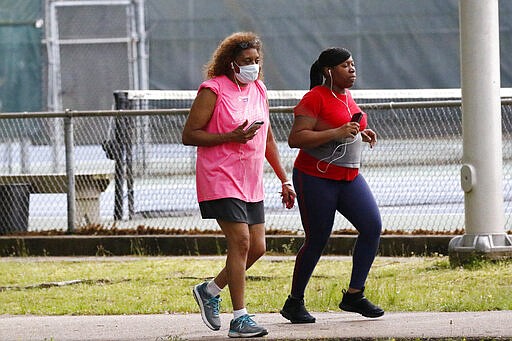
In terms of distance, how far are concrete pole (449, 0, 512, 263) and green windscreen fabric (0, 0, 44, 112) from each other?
34.3ft

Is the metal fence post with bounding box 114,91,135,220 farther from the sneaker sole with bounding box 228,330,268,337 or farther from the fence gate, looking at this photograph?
the sneaker sole with bounding box 228,330,268,337

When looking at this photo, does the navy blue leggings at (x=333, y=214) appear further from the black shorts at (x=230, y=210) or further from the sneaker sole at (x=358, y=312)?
the black shorts at (x=230, y=210)

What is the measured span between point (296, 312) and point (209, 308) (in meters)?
0.58

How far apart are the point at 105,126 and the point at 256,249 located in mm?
8555

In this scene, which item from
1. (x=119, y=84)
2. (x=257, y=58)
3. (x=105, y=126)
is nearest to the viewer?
(x=257, y=58)

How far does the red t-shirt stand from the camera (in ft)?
24.3

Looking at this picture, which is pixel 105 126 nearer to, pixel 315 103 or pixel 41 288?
pixel 41 288

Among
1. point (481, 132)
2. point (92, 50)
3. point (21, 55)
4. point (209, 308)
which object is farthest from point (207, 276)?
point (21, 55)

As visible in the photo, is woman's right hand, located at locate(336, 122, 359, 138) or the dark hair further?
the dark hair

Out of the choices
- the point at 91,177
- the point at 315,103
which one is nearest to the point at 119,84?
the point at 91,177

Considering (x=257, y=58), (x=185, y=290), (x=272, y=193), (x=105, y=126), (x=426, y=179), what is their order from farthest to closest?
(x=105, y=126), (x=272, y=193), (x=426, y=179), (x=185, y=290), (x=257, y=58)

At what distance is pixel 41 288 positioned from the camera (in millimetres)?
10000

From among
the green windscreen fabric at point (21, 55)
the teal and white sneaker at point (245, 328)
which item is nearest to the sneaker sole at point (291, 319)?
the teal and white sneaker at point (245, 328)

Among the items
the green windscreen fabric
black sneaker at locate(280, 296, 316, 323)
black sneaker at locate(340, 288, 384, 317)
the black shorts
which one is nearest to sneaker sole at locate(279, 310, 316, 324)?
black sneaker at locate(280, 296, 316, 323)
